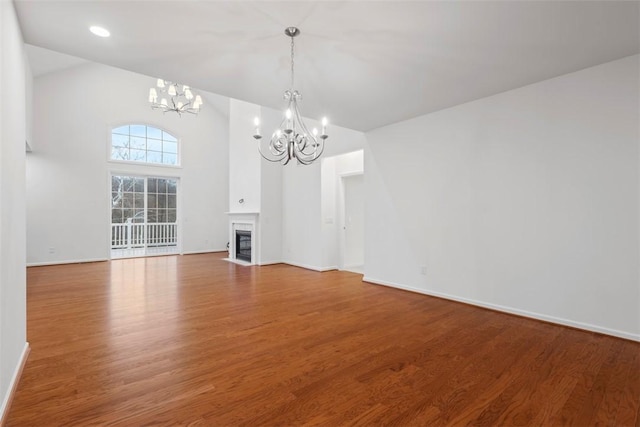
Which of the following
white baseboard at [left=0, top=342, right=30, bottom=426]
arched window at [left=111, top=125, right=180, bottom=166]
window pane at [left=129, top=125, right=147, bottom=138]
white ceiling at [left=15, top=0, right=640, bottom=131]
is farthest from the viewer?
window pane at [left=129, top=125, right=147, bottom=138]

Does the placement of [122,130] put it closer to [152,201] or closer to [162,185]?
[162,185]

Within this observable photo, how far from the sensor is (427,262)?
4.41 m

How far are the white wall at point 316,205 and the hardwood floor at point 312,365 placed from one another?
2.31m

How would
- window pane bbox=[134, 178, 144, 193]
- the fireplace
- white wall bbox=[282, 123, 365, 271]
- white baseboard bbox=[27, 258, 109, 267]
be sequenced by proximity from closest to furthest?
white wall bbox=[282, 123, 365, 271]
white baseboard bbox=[27, 258, 109, 267]
the fireplace
window pane bbox=[134, 178, 144, 193]

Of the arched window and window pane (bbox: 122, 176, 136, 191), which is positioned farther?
window pane (bbox: 122, 176, 136, 191)

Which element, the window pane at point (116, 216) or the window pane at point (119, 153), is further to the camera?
the window pane at point (116, 216)

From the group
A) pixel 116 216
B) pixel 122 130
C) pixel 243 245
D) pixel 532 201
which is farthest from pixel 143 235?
pixel 532 201

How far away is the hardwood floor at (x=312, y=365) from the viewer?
1800 mm

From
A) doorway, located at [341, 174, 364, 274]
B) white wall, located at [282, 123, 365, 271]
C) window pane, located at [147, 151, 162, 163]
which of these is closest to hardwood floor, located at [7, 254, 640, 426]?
white wall, located at [282, 123, 365, 271]

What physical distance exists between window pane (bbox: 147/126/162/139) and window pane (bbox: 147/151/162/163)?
45cm

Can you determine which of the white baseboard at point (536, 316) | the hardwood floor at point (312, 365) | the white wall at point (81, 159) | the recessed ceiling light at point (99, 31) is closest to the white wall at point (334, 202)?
the white baseboard at point (536, 316)

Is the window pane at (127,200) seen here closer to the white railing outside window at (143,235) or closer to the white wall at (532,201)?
the white railing outside window at (143,235)

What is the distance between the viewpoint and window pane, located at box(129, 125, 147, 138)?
825cm

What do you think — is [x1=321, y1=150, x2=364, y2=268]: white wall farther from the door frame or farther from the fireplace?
the fireplace
